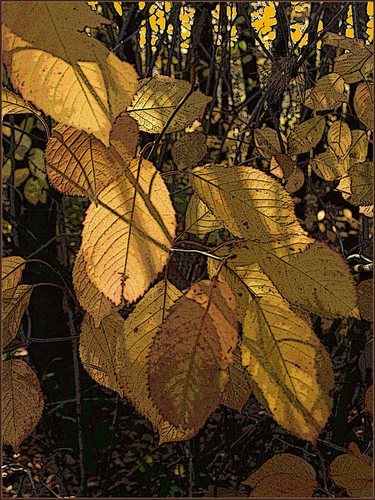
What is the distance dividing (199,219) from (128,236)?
0.76 ft

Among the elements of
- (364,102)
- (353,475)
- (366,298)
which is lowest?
(353,475)

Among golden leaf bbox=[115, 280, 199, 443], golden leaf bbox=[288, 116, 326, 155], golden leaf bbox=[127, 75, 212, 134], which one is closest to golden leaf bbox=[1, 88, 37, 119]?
golden leaf bbox=[127, 75, 212, 134]

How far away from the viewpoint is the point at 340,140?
3.01 feet

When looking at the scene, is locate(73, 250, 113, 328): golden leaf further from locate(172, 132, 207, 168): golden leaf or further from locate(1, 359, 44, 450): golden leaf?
locate(172, 132, 207, 168): golden leaf

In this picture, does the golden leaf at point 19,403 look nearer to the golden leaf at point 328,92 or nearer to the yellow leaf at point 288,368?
the yellow leaf at point 288,368

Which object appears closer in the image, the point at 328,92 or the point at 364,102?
the point at 364,102

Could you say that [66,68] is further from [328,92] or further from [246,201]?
[328,92]

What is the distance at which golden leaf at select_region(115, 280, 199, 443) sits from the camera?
0.49 meters

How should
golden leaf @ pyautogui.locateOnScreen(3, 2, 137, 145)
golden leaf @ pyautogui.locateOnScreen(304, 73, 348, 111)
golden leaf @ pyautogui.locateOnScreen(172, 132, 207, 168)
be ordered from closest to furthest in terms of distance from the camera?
1. golden leaf @ pyautogui.locateOnScreen(3, 2, 137, 145)
2. golden leaf @ pyautogui.locateOnScreen(304, 73, 348, 111)
3. golden leaf @ pyautogui.locateOnScreen(172, 132, 207, 168)

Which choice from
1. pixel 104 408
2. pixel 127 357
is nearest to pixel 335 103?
pixel 127 357

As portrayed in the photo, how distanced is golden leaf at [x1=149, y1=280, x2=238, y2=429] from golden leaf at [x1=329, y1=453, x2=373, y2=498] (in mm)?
278

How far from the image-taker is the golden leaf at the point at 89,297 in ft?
1.59

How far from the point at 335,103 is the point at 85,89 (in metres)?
0.53

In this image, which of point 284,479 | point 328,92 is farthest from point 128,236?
point 328,92
